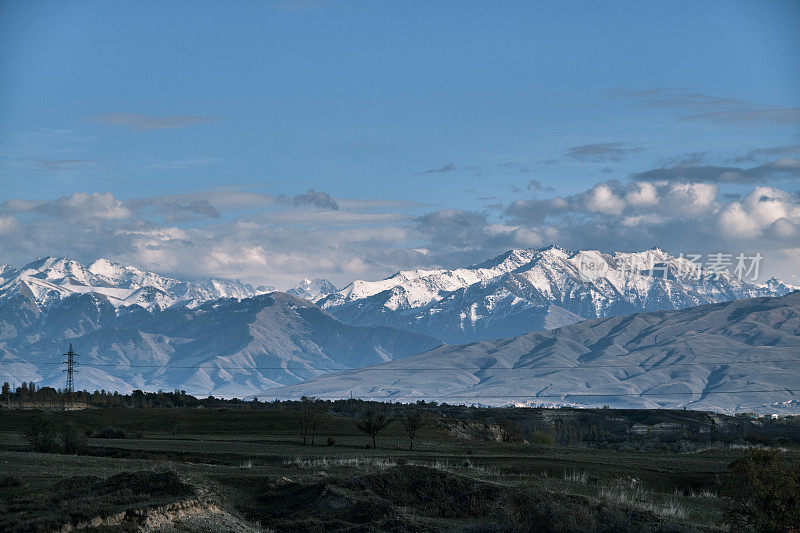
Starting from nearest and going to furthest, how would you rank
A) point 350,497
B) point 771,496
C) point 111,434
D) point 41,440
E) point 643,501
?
point 771,496 < point 350,497 < point 643,501 < point 41,440 < point 111,434

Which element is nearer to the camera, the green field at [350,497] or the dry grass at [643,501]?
the green field at [350,497]

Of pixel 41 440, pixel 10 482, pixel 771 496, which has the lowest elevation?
pixel 10 482

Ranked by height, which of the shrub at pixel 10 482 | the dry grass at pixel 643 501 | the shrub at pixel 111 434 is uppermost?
the shrub at pixel 10 482

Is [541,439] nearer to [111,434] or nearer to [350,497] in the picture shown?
[111,434]

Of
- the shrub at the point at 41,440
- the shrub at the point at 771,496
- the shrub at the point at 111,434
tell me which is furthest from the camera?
the shrub at the point at 111,434

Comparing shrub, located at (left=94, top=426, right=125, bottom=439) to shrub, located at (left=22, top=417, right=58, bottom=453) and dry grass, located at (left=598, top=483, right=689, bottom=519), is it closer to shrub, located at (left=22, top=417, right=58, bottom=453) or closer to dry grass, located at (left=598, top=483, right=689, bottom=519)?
shrub, located at (left=22, top=417, right=58, bottom=453)

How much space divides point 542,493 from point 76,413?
8801 centimetres

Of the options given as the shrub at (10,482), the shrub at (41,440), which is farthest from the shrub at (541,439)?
the shrub at (10,482)

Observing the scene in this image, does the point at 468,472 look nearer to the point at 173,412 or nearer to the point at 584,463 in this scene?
the point at 584,463

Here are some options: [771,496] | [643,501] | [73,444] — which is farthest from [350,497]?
[73,444]

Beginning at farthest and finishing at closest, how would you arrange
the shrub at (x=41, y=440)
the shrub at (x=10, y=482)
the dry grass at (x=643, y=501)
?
the shrub at (x=41, y=440), the shrub at (x=10, y=482), the dry grass at (x=643, y=501)

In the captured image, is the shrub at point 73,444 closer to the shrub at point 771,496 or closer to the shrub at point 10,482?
the shrub at point 10,482

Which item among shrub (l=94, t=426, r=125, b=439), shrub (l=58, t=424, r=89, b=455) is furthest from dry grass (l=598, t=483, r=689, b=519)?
shrub (l=94, t=426, r=125, b=439)

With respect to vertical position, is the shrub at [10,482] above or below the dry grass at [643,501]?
above
